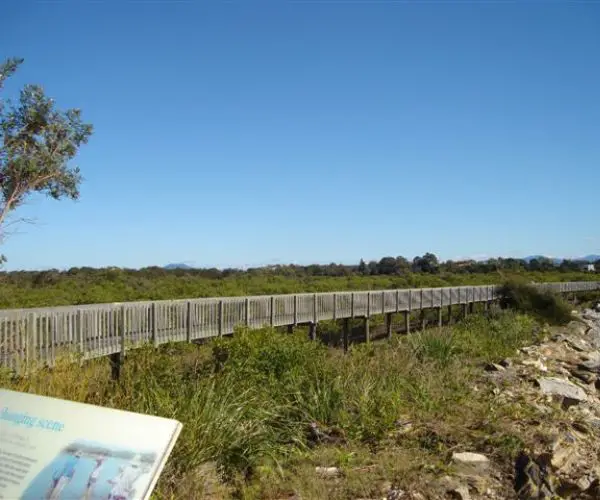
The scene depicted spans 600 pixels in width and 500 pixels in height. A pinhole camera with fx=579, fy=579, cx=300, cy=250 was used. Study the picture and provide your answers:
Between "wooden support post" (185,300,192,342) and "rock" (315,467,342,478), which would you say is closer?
"rock" (315,467,342,478)

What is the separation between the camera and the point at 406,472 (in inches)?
187

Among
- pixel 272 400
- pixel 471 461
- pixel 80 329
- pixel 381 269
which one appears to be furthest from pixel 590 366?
pixel 381 269

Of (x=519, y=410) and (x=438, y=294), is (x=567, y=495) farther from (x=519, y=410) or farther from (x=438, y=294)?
(x=438, y=294)

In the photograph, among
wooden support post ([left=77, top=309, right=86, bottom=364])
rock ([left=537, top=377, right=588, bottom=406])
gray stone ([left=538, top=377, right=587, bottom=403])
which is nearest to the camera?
rock ([left=537, top=377, right=588, bottom=406])

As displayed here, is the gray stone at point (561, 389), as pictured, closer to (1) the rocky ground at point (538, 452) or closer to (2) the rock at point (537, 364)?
(1) the rocky ground at point (538, 452)

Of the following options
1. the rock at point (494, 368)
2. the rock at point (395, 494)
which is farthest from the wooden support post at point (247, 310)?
the rock at point (395, 494)

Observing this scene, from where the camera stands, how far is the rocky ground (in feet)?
15.0

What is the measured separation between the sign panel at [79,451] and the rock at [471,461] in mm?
3012

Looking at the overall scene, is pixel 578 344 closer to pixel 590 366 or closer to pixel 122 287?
pixel 590 366

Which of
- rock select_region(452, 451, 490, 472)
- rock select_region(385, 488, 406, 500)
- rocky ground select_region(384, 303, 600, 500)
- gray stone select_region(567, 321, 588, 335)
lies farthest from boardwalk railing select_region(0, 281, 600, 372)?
gray stone select_region(567, 321, 588, 335)

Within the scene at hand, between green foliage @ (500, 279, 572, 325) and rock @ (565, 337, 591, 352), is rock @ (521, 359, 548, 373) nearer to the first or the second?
rock @ (565, 337, 591, 352)

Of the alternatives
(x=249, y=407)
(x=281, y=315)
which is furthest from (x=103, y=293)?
(x=249, y=407)

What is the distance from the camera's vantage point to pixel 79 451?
2.85 m

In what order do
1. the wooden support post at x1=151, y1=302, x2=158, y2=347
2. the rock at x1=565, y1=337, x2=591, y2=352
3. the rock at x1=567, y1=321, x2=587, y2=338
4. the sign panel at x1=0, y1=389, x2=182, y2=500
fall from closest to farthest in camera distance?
1. the sign panel at x1=0, y1=389, x2=182, y2=500
2. the wooden support post at x1=151, y1=302, x2=158, y2=347
3. the rock at x1=565, y1=337, x2=591, y2=352
4. the rock at x1=567, y1=321, x2=587, y2=338
